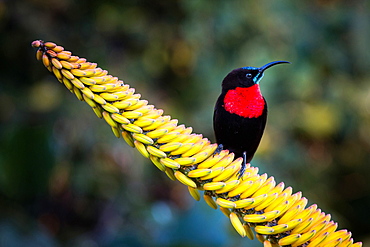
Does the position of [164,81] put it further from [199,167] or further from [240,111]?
[199,167]

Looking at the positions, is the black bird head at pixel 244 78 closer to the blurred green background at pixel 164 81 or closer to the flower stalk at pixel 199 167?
the flower stalk at pixel 199 167

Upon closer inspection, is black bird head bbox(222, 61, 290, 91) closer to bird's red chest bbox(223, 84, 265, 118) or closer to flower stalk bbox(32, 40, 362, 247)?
bird's red chest bbox(223, 84, 265, 118)

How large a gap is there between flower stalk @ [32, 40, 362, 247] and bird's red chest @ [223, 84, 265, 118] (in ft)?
2.13

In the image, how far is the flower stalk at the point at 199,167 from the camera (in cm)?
123

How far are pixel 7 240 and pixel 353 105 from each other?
3079 mm

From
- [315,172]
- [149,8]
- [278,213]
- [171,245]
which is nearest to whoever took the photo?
[278,213]

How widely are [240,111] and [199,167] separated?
0.71 metres

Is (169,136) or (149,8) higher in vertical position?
(149,8)

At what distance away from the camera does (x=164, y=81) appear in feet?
15.3

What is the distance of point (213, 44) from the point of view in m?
4.07

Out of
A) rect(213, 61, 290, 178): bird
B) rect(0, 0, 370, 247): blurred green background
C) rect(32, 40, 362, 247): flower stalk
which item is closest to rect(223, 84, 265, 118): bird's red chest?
rect(213, 61, 290, 178): bird

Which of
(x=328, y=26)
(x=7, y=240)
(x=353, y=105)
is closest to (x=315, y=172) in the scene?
(x=353, y=105)

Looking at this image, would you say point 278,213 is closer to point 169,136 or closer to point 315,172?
point 169,136

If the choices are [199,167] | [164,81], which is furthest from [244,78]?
[164,81]
